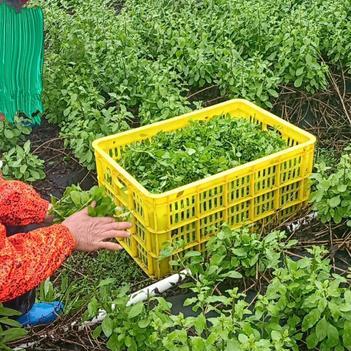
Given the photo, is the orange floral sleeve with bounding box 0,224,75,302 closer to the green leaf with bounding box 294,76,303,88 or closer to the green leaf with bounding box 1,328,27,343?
the green leaf with bounding box 1,328,27,343

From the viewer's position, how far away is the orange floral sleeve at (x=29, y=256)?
6.93 feet

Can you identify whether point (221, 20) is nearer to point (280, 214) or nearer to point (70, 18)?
point (70, 18)

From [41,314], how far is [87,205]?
1.55ft

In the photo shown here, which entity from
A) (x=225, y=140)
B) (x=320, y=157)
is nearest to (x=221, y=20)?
(x=320, y=157)

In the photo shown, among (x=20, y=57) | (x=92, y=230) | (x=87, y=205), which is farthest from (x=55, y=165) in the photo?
(x=92, y=230)

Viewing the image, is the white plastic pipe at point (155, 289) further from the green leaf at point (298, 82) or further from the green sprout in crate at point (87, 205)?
the green leaf at point (298, 82)

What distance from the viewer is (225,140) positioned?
3252mm

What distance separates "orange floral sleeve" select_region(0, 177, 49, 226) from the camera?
2.46m

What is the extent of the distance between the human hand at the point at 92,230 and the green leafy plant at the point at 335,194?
100 centimetres

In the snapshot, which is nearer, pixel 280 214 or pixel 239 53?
pixel 280 214

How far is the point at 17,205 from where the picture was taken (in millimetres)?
2475

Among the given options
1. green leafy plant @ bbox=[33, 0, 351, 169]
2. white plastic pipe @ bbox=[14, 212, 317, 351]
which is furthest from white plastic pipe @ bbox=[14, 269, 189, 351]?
green leafy plant @ bbox=[33, 0, 351, 169]

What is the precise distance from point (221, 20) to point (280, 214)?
6.27 feet

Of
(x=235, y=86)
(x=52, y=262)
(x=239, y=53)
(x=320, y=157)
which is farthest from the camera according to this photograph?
(x=239, y=53)
